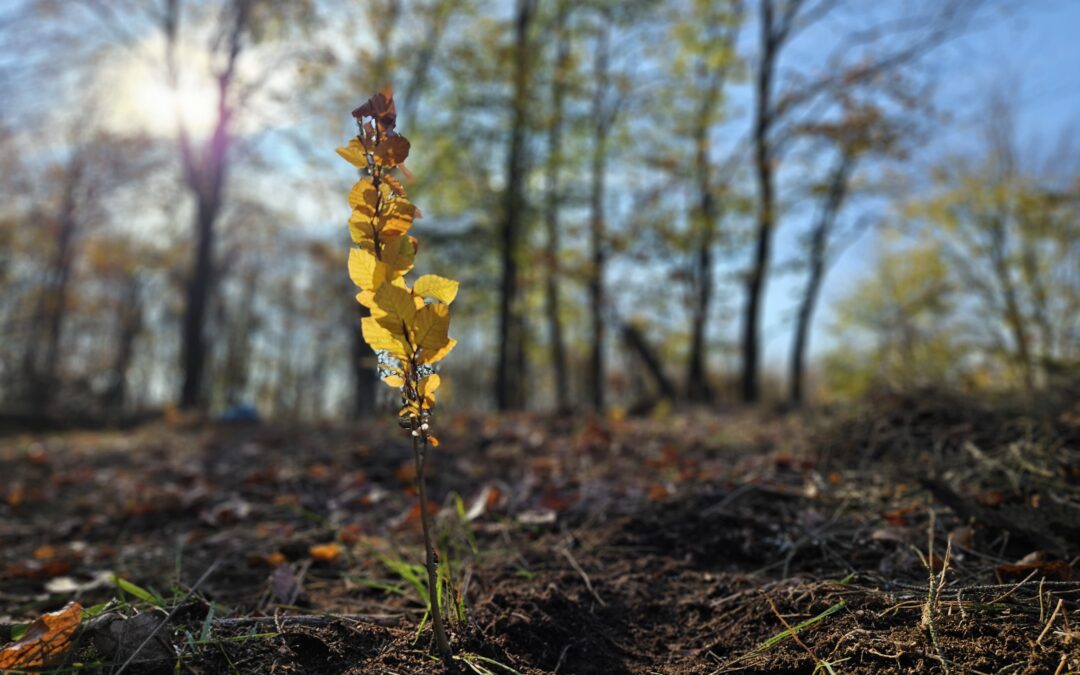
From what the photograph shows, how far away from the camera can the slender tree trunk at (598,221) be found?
41.4 ft

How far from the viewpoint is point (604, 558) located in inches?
79.6

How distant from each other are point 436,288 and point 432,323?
0.08 meters

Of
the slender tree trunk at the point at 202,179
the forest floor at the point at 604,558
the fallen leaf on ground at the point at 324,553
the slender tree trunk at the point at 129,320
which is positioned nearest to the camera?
the forest floor at the point at 604,558

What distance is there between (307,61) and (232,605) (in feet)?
37.2

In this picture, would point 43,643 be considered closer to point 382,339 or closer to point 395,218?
point 382,339

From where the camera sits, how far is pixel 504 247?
1017cm

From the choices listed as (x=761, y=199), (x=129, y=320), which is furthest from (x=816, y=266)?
(x=129, y=320)

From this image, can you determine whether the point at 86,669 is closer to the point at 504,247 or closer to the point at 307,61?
the point at 504,247

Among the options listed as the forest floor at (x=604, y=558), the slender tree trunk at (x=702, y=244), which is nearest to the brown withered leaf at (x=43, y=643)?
the forest floor at (x=604, y=558)

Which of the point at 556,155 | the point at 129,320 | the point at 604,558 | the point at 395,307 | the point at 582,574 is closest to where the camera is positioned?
the point at 395,307

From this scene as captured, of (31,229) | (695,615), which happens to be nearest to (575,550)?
(695,615)

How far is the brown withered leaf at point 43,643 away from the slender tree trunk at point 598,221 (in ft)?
36.5

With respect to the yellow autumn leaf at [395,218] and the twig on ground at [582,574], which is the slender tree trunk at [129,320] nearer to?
the twig on ground at [582,574]

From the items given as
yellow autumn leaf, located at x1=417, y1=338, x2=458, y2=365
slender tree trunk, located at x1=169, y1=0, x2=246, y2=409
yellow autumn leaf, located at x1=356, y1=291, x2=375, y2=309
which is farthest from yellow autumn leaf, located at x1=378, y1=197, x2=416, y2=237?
slender tree trunk, located at x1=169, y1=0, x2=246, y2=409
